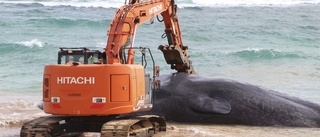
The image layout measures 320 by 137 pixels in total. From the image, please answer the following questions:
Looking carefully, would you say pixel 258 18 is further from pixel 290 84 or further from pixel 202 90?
pixel 202 90

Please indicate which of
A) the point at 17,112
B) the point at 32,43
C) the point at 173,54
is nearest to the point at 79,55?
the point at 173,54

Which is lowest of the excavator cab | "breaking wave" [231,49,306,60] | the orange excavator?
"breaking wave" [231,49,306,60]

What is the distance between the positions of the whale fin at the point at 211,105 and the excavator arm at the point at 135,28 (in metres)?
1.38

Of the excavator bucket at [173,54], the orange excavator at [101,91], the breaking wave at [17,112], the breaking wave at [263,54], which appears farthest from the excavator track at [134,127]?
the breaking wave at [263,54]

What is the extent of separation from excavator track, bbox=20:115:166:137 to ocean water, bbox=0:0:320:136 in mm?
1419

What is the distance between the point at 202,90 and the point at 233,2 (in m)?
62.2

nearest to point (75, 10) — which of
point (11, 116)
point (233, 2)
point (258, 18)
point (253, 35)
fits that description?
point (258, 18)

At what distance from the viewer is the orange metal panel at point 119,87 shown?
11.2 metres

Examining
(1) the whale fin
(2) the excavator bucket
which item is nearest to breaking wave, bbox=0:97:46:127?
(2) the excavator bucket

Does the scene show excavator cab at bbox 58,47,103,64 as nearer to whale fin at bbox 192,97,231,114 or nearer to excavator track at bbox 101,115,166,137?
excavator track at bbox 101,115,166,137

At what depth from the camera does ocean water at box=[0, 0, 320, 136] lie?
21.4m

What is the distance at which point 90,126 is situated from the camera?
40.4 ft

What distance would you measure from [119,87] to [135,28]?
6.57 ft

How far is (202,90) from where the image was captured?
14766mm
